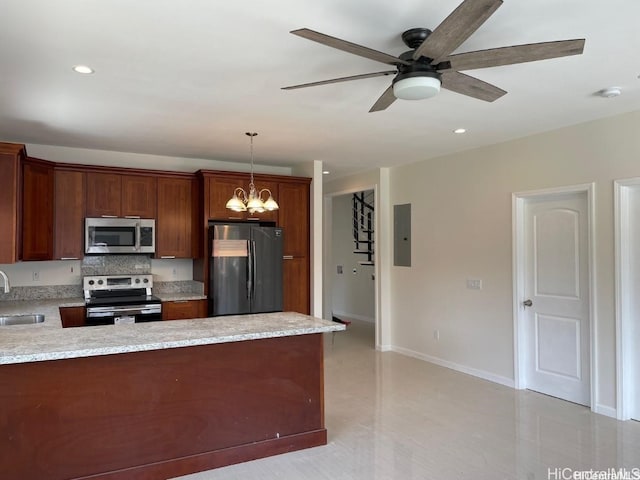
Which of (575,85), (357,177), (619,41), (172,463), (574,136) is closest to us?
(619,41)

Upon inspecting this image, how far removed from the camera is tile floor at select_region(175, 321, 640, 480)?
301cm

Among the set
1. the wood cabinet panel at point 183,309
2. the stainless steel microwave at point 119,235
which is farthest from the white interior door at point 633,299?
the stainless steel microwave at point 119,235

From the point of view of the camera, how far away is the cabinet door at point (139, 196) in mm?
5289

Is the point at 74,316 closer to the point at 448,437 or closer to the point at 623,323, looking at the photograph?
the point at 448,437

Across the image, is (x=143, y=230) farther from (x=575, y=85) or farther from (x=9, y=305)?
(x=575, y=85)

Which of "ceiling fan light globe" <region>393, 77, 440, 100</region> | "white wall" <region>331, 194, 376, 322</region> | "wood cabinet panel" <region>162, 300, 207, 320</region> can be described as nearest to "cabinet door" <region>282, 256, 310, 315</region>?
"wood cabinet panel" <region>162, 300, 207, 320</region>

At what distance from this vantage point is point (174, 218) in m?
5.57

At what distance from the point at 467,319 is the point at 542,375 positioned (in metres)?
1.01

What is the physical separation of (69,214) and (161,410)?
3065 millimetres

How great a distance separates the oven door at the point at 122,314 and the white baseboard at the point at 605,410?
170 inches

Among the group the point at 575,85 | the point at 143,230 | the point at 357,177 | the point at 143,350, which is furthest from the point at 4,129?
the point at 575,85

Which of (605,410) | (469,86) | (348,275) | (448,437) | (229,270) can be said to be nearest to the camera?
(469,86)

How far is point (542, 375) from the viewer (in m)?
4.68

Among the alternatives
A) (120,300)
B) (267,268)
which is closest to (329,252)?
(267,268)
